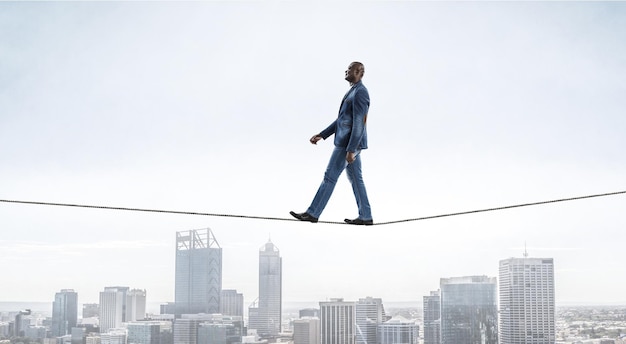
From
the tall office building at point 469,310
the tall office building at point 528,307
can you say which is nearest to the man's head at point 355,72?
the tall office building at point 469,310

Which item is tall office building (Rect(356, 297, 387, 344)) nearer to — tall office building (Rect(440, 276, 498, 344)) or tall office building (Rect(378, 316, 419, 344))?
tall office building (Rect(378, 316, 419, 344))

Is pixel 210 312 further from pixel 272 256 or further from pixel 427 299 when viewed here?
pixel 427 299

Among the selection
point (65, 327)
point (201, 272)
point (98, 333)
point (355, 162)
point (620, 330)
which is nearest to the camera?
point (355, 162)

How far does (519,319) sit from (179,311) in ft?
51.1

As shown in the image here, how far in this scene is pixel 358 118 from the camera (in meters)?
5.10

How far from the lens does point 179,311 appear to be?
34.0 metres

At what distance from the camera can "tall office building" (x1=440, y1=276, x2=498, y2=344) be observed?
96.3 feet

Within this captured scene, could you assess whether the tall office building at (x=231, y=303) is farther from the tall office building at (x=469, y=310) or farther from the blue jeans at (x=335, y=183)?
the blue jeans at (x=335, y=183)

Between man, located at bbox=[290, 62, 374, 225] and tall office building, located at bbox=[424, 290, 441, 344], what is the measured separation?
24.9m

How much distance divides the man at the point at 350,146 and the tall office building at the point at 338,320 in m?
23.7

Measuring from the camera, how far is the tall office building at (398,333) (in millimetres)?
29281

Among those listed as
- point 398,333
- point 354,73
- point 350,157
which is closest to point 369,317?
point 398,333

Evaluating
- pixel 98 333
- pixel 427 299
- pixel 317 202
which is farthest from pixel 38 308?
pixel 317 202

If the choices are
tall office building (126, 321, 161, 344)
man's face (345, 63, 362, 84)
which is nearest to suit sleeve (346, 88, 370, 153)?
man's face (345, 63, 362, 84)
